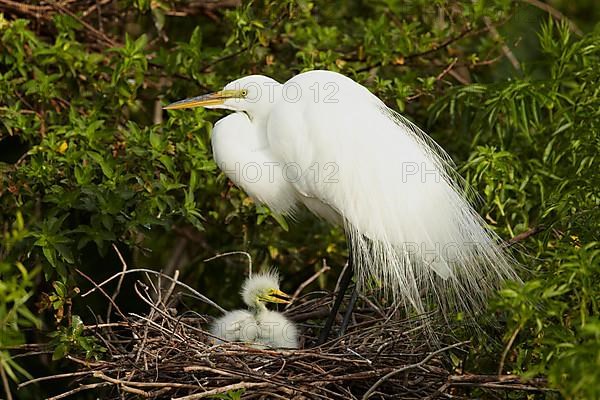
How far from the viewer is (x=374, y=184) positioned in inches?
113

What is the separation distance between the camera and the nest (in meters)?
2.49

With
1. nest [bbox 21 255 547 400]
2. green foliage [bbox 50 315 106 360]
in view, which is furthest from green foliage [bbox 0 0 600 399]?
nest [bbox 21 255 547 400]

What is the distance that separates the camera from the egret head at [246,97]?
3.04 m

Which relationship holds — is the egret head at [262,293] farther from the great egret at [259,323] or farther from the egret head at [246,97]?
the egret head at [246,97]

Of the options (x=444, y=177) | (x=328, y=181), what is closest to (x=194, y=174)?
(x=328, y=181)

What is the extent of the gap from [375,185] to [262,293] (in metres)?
0.49

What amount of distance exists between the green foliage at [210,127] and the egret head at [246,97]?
219 mm

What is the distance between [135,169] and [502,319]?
126 cm

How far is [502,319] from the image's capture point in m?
2.86

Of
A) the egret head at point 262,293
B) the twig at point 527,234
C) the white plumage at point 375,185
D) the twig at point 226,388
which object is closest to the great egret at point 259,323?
the egret head at point 262,293

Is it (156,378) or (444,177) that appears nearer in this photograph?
(156,378)

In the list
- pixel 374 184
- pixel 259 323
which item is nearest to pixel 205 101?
pixel 374 184

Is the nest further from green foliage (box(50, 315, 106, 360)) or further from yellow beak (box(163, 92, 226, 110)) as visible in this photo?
yellow beak (box(163, 92, 226, 110))

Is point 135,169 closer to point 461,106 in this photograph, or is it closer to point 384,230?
point 384,230
